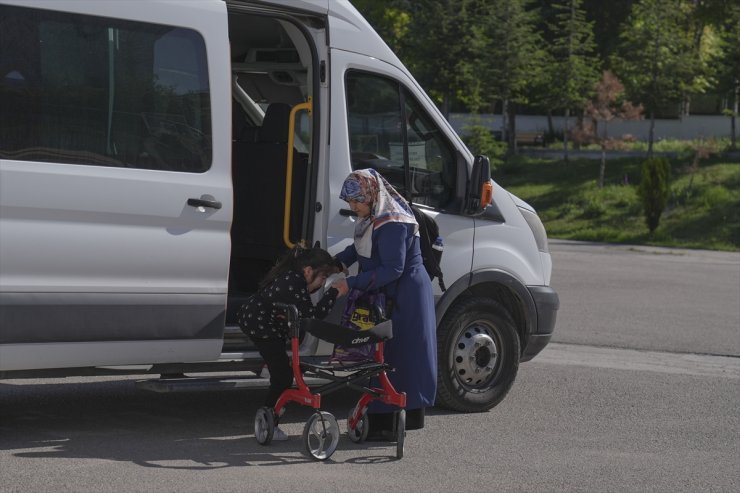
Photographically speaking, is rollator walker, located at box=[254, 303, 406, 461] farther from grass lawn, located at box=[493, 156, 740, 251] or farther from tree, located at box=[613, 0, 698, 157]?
tree, located at box=[613, 0, 698, 157]

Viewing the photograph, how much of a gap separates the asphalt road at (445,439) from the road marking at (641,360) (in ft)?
0.06

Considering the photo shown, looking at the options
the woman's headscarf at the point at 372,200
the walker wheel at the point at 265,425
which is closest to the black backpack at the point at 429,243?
the woman's headscarf at the point at 372,200

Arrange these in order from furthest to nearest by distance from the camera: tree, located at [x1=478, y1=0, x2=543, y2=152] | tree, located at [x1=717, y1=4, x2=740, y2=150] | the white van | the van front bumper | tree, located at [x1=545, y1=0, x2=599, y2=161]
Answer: tree, located at [x1=478, y1=0, x2=543, y2=152], tree, located at [x1=545, y1=0, x2=599, y2=161], tree, located at [x1=717, y1=4, x2=740, y2=150], the van front bumper, the white van

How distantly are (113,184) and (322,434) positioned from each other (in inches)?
66.7

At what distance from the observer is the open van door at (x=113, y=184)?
6.43m

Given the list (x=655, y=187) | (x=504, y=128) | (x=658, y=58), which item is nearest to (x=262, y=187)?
→ (x=655, y=187)

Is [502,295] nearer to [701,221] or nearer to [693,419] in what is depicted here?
[693,419]

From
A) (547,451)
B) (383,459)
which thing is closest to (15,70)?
(383,459)

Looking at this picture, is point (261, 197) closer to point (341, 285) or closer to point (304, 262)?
point (304, 262)

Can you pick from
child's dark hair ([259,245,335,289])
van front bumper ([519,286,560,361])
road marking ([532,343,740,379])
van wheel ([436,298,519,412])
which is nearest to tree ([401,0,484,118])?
road marking ([532,343,740,379])

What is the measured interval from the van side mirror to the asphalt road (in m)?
1.36

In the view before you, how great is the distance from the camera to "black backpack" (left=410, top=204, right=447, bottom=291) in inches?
296

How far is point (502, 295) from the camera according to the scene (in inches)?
347

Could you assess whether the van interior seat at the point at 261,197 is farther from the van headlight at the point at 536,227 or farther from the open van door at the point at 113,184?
the van headlight at the point at 536,227
